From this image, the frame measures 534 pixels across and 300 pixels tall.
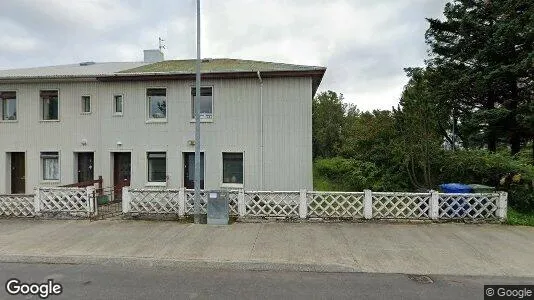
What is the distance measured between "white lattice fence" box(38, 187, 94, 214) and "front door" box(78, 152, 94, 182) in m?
3.51

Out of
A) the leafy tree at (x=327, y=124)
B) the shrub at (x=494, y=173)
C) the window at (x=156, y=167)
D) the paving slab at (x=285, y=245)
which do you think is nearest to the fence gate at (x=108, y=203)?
the paving slab at (x=285, y=245)

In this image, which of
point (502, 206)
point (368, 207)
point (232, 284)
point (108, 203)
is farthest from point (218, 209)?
point (502, 206)

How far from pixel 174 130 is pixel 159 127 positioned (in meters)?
0.63

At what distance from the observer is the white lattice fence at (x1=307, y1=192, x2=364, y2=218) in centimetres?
931

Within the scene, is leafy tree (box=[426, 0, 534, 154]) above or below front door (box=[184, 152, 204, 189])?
above

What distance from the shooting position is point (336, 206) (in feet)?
31.9

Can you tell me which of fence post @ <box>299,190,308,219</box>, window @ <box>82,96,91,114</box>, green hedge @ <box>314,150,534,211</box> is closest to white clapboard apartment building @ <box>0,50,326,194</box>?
window @ <box>82,96,91,114</box>

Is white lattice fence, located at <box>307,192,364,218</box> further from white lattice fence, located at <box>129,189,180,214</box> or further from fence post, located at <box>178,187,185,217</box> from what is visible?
white lattice fence, located at <box>129,189,180,214</box>

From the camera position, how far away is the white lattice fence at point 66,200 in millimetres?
9656

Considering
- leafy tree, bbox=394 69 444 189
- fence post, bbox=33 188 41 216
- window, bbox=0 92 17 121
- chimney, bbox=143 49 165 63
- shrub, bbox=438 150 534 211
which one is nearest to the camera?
fence post, bbox=33 188 41 216

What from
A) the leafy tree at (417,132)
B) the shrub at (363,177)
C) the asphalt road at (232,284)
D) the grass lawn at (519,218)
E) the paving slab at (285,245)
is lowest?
the asphalt road at (232,284)

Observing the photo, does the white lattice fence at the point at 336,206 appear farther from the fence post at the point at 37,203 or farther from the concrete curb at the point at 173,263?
the fence post at the point at 37,203

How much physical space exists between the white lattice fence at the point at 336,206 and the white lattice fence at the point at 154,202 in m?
4.10

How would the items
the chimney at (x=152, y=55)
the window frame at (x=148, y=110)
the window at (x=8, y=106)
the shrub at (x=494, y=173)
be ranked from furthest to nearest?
the chimney at (x=152, y=55) < the window at (x=8, y=106) < the window frame at (x=148, y=110) < the shrub at (x=494, y=173)
